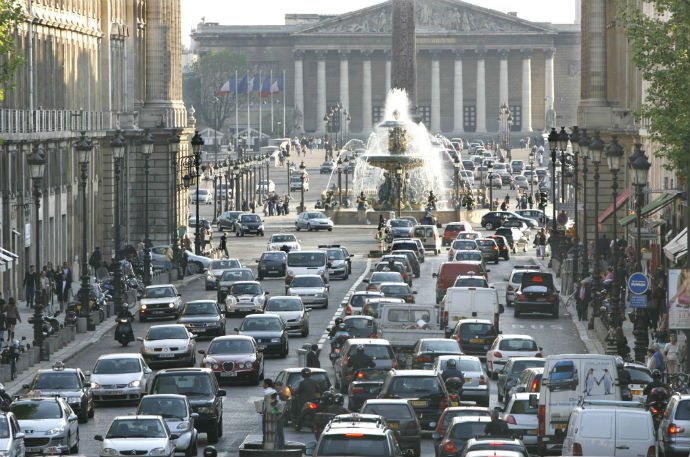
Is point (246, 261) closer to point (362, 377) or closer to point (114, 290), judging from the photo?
point (114, 290)

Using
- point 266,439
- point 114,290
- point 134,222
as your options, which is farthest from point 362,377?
point 134,222

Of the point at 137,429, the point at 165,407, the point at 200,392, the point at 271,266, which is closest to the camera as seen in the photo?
the point at 137,429

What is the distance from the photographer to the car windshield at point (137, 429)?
3625cm

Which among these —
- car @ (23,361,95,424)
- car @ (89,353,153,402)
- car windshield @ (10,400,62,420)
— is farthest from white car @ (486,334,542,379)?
car windshield @ (10,400,62,420)

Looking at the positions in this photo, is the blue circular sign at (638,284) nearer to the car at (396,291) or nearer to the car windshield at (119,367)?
the car windshield at (119,367)

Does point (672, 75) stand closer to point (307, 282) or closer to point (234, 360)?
point (234, 360)

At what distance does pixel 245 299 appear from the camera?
68188 millimetres

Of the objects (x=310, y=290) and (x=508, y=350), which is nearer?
(x=508, y=350)

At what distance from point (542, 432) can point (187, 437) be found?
6336 millimetres

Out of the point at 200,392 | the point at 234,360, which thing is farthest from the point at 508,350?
the point at 200,392

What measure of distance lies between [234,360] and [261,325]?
601 centimetres

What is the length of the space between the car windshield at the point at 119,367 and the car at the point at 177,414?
7177 millimetres

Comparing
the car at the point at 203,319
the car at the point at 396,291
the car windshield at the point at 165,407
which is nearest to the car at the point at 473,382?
the car windshield at the point at 165,407

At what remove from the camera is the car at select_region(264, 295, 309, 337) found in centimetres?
6159
